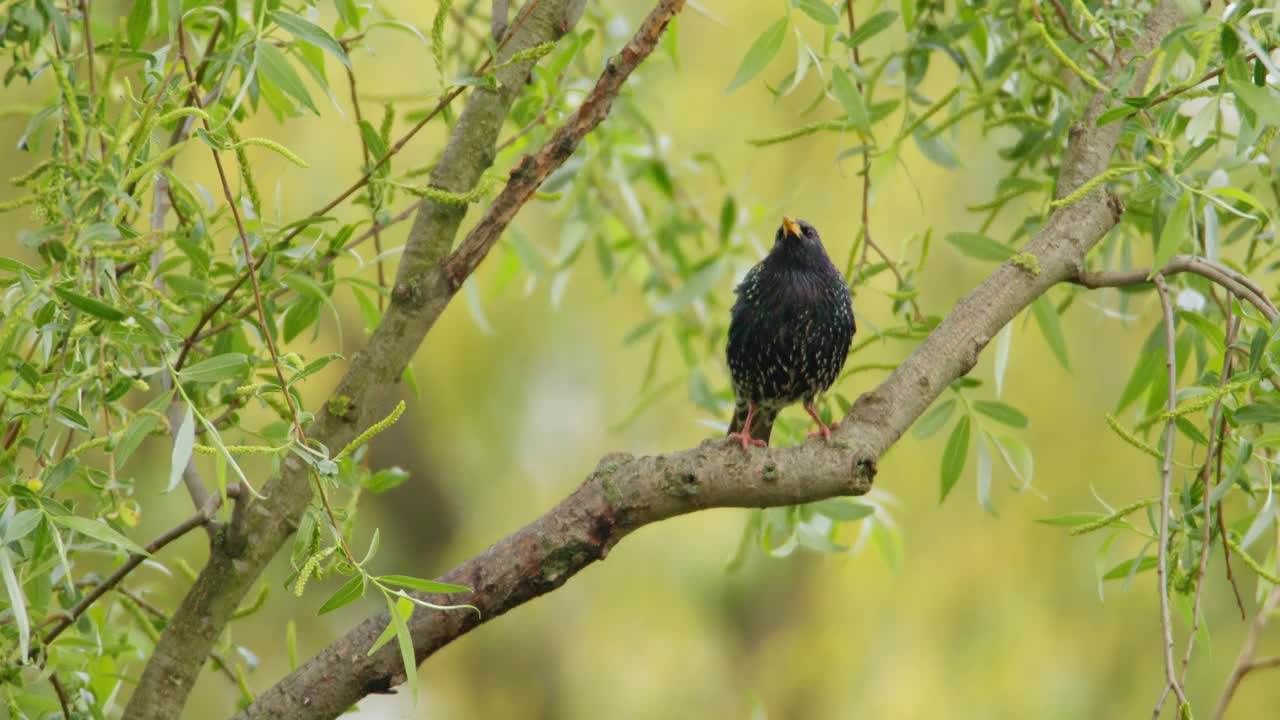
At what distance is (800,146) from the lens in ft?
17.4

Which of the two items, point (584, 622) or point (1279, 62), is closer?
point (1279, 62)

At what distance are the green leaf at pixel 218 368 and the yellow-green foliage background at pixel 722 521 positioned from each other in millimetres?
2519

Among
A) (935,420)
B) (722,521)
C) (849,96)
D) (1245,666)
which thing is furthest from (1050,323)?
(722,521)

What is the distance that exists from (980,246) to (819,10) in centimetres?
65

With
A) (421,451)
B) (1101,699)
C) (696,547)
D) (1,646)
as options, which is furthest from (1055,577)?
(1,646)

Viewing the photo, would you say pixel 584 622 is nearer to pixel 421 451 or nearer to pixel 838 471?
pixel 421 451

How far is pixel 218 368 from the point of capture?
1.70 meters

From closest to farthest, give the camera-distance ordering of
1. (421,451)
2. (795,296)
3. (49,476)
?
(49,476) < (795,296) < (421,451)

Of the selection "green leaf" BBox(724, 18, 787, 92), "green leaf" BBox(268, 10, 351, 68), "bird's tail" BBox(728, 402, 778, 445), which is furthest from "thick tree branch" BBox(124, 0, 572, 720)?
"bird's tail" BBox(728, 402, 778, 445)

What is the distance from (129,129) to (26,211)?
3221 millimetres

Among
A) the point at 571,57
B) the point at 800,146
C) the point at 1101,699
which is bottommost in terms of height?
the point at 1101,699

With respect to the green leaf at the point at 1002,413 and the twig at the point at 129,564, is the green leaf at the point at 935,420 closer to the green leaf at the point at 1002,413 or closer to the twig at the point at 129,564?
the green leaf at the point at 1002,413

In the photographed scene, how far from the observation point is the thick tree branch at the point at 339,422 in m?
2.17

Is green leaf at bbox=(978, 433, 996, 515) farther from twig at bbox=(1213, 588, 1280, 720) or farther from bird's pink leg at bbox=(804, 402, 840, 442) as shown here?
twig at bbox=(1213, 588, 1280, 720)
